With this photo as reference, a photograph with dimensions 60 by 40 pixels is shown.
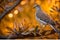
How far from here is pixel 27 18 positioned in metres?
1.76

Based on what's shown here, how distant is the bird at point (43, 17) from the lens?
5.65 feet

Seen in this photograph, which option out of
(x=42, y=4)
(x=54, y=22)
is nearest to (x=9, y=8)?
(x=42, y=4)

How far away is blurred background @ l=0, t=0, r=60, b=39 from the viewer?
1758 mm

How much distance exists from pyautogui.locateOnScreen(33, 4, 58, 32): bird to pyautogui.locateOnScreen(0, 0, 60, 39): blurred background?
0.02m

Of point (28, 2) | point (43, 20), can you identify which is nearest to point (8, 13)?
point (28, 2)

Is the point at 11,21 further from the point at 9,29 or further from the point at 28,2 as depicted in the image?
the point at 28,2

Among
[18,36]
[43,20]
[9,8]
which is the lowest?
[18,36]

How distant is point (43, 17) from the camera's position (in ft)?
5.69

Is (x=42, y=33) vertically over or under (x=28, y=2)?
under

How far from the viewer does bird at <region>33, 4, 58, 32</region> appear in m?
1.72

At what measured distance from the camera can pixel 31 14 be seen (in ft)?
5.77

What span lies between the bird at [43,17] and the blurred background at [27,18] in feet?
0.08

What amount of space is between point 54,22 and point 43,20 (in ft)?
0.32

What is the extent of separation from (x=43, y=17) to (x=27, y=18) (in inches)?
5.4
